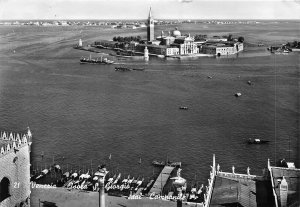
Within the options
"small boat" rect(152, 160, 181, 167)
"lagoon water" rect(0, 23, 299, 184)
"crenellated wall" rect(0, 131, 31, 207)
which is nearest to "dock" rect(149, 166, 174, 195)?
"small boat" rect(152, 160, 181, 167)

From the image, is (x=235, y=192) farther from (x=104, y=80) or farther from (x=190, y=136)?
(x=104, y=80)

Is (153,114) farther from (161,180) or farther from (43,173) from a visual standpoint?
(43,173)

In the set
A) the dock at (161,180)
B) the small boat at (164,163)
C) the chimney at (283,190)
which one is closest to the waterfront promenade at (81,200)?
the dock at (161,180)

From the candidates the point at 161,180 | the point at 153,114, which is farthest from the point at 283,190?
the point at 153,114

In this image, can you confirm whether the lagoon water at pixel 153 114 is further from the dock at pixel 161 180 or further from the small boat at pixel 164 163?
the dock at pixel 161 180

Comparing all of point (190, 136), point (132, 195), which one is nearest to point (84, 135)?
point (190, 136)
